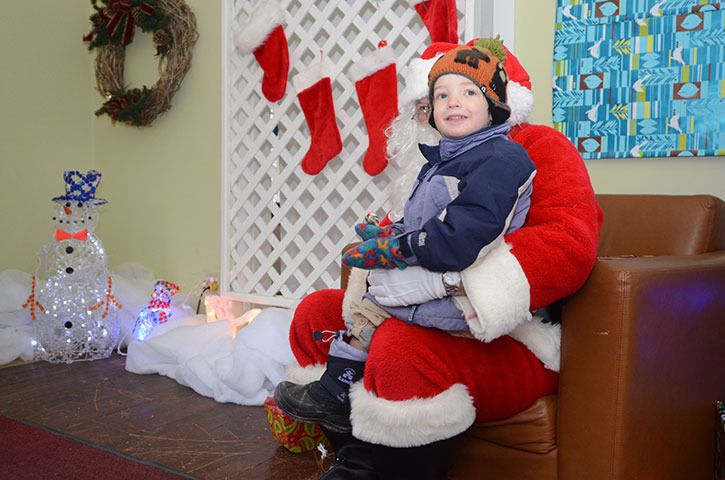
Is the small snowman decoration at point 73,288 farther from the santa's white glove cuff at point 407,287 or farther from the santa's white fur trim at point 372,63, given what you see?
the santa's white glove cuff at point 407,287

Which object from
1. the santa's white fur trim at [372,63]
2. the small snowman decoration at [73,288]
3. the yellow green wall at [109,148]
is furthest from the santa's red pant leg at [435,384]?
the yellow green wall at [109,148]

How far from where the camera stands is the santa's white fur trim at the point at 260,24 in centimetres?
235

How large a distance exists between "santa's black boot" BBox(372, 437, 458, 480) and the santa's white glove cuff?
0.26m

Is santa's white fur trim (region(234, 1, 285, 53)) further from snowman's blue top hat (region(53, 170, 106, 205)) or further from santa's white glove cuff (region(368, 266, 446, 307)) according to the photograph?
santa's white glove cuff (region(368, 266, 446, 307))

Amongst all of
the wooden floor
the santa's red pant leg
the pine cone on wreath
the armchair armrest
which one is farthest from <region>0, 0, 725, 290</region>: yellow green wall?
the armchair armrest

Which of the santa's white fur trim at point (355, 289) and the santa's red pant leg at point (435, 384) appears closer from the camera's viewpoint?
the santa's red pant leg at point (435, 384)

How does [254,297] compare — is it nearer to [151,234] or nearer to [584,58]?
[151,234]

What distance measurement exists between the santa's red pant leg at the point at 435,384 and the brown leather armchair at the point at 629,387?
0.06 metres

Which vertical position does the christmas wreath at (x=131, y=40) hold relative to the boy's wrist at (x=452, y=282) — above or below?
above

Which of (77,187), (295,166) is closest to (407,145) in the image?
(295,166)

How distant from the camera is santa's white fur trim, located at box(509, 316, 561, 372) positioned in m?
1.19

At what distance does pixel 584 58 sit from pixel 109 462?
1672 millimetres

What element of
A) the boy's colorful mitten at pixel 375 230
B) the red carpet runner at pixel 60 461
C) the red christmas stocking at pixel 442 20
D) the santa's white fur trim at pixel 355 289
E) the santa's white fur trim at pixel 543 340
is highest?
the red christmas stocking at pixel 442 20

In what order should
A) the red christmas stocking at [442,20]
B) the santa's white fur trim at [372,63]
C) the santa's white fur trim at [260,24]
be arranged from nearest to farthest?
the red christmas stocking at [442,20]
the santa's white fur trim at [372,63]
the santa's white fur trim at [260,24]
